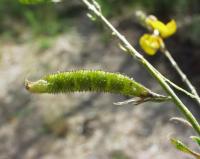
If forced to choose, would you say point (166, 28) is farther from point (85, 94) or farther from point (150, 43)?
point (85, 94)

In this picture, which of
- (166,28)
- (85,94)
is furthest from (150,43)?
(85,94)

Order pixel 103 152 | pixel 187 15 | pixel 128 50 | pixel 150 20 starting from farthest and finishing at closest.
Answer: pixel 187 15
pixel 103 152
pixel 150 20
pixel 128 50

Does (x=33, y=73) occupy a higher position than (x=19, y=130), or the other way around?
(x=33, y=73)

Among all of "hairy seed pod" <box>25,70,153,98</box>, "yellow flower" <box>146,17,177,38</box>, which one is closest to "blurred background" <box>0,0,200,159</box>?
"yellow flower" <box>146,17,177,38</box>

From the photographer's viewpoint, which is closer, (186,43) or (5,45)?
(186,43)

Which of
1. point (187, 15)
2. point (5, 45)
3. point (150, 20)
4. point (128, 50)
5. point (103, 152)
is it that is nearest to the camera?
point (128, 50)

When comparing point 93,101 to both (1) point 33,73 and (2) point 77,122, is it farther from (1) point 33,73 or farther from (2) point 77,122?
(1) point 33,73

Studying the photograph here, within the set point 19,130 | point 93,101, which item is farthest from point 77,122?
point 19,130

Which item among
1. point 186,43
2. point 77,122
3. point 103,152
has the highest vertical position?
point 186,43
